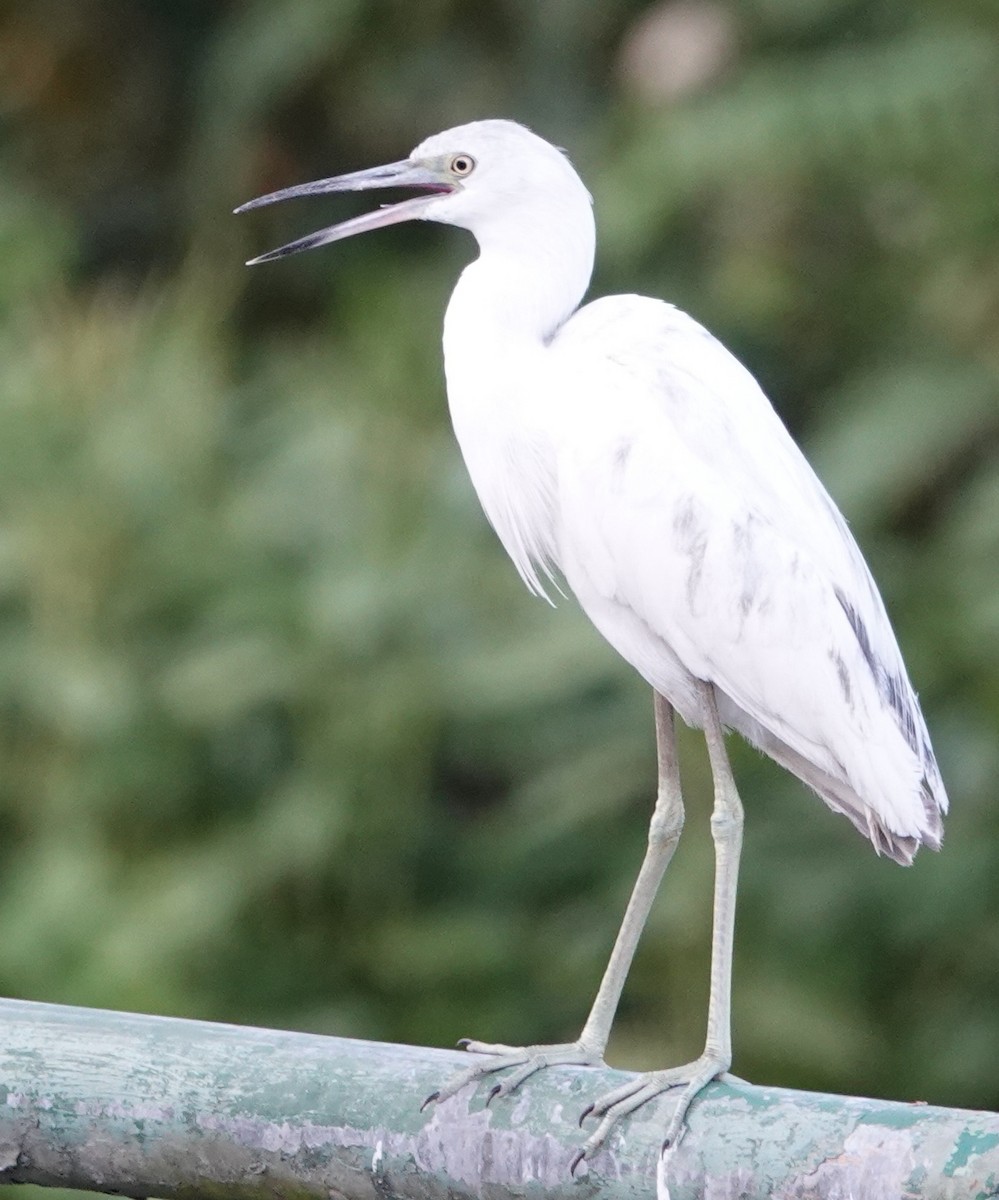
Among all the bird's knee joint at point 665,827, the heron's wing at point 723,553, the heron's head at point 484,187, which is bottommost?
the bird's knee joint at point 665,827

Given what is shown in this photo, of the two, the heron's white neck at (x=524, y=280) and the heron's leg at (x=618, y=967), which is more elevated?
the heron's white neck at (x=524, y=280)

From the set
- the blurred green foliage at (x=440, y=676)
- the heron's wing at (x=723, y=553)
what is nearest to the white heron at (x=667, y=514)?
→ the heron's wing at (x=723, y=553)

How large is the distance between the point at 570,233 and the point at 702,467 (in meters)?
0.31

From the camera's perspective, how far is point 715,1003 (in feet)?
6.20

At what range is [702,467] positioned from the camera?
2.00m

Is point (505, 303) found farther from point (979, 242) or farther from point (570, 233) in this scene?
point (979, 242)

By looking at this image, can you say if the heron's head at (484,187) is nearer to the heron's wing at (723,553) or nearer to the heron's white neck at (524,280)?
the heron's white neck at (524,280)

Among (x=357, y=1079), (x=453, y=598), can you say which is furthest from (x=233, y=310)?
(x=357, y=1079)

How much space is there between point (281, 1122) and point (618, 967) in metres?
0.59

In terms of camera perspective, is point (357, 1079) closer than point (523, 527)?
Yes

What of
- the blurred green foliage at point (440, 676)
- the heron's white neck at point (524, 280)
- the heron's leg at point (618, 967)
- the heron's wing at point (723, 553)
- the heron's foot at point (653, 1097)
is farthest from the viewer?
the blurred green foliage at point (440, 676)

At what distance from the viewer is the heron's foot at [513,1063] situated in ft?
5.16

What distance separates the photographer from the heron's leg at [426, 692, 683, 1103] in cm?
169

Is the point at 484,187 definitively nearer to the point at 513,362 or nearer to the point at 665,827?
the point at 513,362
